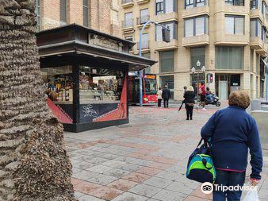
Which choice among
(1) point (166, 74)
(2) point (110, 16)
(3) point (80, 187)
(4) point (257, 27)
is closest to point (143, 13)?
(1) point (166, 74)

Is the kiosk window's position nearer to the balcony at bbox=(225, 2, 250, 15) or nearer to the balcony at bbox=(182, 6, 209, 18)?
the balcony at bbox=(182, 6, 209, 18)

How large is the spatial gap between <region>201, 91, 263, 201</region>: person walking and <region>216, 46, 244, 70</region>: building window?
32591mm

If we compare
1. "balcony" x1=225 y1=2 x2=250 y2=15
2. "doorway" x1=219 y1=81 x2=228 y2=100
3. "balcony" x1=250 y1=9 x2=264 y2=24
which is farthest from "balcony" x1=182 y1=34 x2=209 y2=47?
"balcony" x1=250 y1=9 x2=264 y2=24

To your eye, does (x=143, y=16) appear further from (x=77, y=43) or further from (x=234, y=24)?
(x=77, y=43)

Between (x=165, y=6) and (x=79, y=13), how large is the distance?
25.4 meters

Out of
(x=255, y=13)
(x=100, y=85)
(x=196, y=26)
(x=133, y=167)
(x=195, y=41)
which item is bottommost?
(x=133, y=167)

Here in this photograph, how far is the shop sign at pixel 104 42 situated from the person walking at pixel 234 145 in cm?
700

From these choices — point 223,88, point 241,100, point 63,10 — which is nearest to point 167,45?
point 223,88

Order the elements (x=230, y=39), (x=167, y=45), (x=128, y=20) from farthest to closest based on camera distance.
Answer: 1. (x=128, y=20)
2. (x=167, y=45)
3. (x=230, y=39)

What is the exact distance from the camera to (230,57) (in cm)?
3406

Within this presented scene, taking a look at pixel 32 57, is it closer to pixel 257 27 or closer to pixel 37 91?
pixel 37 91

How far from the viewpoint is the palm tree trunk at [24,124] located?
2268 millimetres

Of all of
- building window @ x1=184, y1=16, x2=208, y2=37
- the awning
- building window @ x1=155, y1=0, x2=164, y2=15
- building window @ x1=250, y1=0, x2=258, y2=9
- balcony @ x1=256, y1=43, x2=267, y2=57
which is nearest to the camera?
the awning

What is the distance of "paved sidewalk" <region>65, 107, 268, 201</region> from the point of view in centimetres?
419
